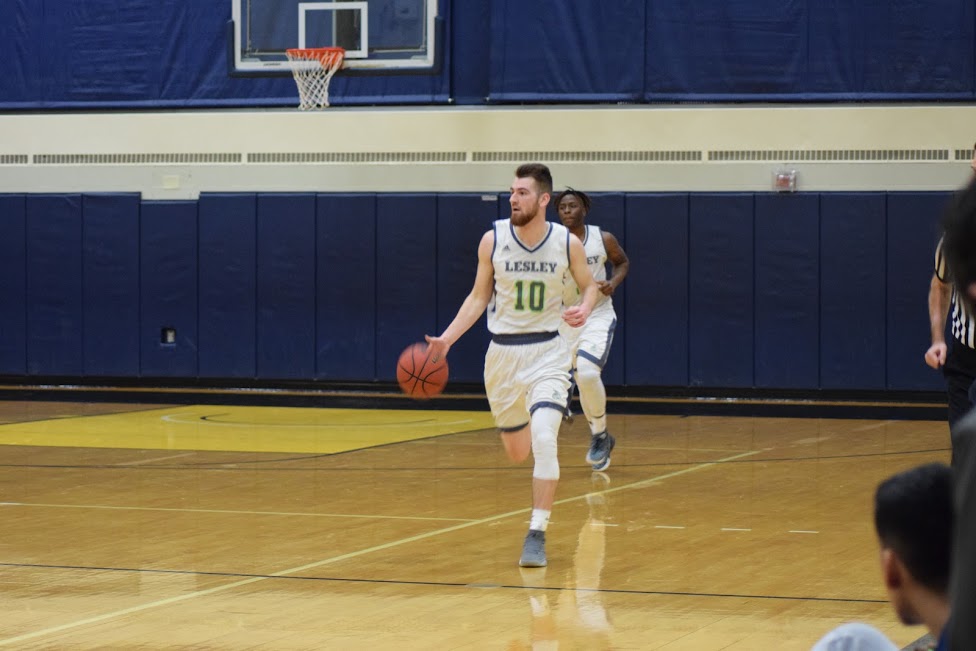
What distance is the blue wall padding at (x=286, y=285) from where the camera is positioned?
17.5 meters

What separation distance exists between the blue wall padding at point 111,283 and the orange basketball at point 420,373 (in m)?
10.7

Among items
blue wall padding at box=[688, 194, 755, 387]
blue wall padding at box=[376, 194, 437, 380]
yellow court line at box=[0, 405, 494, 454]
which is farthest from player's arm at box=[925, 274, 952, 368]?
blue wall padding at box=[376, 194, 437, 380]

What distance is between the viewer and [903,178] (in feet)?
52.2

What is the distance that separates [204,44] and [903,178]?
8136mm

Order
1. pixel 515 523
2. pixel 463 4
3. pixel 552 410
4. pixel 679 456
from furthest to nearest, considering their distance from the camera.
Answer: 1. pixel 463 4
2. pixel 679 456
3. pixel 515 523
4. pixel 552 410

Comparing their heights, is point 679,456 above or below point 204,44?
below

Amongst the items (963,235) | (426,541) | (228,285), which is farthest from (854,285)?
(963,235)

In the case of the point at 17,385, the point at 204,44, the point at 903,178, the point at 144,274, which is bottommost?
the point at 17,385

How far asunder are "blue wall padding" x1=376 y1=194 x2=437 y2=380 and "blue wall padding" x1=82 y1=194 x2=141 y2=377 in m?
3.01

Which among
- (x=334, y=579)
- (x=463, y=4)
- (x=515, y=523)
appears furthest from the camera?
(x=463, y=4)

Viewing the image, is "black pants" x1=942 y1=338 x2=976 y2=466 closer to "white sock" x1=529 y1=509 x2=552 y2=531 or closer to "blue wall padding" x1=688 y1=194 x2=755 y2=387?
"white sock" x1=529 y1=509 x2=552 y2=531

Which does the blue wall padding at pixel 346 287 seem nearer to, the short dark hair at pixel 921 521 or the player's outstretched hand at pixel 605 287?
the player's outstretched hand at pixel 605 287

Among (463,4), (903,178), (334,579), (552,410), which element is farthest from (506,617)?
(463,4)

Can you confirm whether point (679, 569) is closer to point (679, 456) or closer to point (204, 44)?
point (679, 456)
